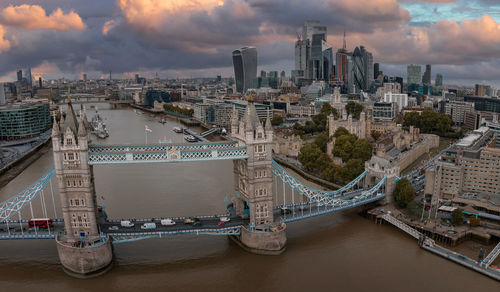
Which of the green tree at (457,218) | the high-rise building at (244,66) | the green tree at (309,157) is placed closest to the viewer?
the green tree at (457,218)

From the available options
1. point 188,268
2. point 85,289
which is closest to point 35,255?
point 85,289

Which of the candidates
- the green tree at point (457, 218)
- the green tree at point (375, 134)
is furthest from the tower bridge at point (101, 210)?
the green tree at point (375, 134)

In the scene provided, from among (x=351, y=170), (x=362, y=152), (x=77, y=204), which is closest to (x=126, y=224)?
(x=77, y=204)

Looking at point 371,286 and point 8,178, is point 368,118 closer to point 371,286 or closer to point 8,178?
point 371,286

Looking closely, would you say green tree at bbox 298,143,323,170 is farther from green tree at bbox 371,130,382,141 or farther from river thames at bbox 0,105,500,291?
green tree at bbox 371,130,382,141

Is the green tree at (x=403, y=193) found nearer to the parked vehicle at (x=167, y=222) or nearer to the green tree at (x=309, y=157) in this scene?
the green tree at (x=309, y=157)
